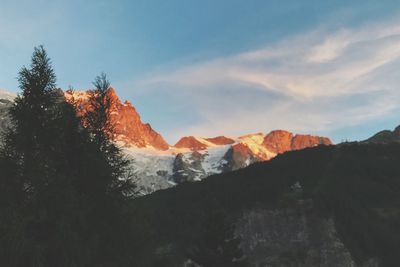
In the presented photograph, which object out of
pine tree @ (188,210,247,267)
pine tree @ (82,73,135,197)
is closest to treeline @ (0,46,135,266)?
pine tree @ (82,73,135,197)

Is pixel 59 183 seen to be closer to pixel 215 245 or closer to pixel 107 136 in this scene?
pixel 107 136

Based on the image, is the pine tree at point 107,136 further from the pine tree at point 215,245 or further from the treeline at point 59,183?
the pine tree at point 215,245

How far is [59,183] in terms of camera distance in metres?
27.5

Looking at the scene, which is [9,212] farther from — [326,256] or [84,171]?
[326,256]

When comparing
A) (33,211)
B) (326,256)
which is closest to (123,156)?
(33,211)

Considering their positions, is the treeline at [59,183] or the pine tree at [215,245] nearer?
the treeline at [59,183]

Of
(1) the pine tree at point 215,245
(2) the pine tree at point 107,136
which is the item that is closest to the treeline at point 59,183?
(2) the pine tree at point 107,136

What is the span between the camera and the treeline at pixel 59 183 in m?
25.9

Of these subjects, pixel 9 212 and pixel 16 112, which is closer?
pixel 9 212

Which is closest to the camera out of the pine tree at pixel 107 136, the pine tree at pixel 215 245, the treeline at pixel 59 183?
the treeline at pixel 59 183

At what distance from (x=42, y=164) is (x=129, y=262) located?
25.7 ft

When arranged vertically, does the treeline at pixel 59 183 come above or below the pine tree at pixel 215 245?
above

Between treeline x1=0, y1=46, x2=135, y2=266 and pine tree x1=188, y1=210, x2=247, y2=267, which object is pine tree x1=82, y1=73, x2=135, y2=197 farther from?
pine tree x1=188, y1=210, x2=247, y2=267

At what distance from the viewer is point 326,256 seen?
7446 inches
